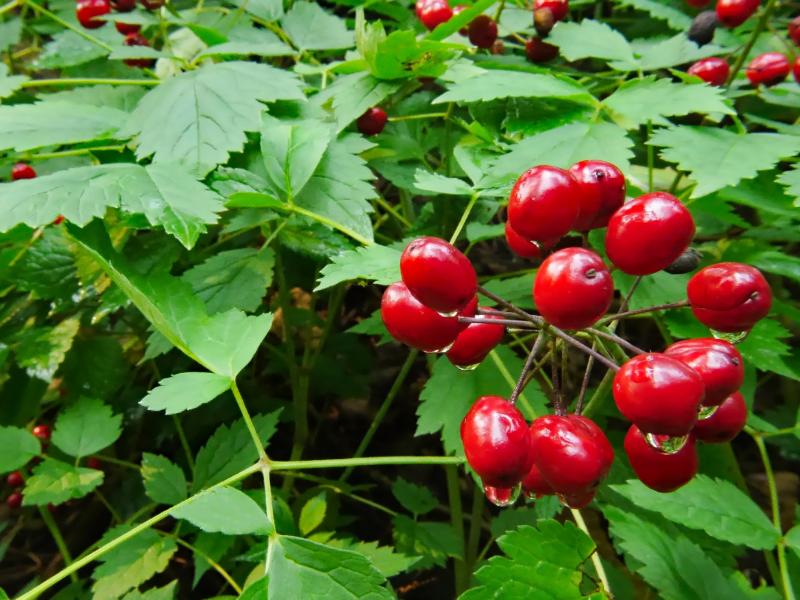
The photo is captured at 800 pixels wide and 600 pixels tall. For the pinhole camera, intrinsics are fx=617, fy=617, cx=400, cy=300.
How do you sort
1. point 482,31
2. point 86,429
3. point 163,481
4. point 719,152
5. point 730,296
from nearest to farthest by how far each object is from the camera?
point 730,296 → point 719,152 → point 163,481 → point 86,429 → point 482,31

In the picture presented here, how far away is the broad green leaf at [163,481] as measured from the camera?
1.33 m

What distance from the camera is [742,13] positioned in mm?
1615

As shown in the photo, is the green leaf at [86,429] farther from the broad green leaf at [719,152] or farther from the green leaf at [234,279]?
the broad green leaf at [719,152]

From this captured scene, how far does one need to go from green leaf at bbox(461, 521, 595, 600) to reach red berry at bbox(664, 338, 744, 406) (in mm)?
306

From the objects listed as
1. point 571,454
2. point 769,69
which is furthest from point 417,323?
point 769,69

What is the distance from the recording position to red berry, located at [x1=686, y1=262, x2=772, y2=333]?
0.72 meters

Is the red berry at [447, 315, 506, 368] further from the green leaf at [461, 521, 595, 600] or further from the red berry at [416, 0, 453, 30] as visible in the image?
the red berry at [416, 0, 453, 30]

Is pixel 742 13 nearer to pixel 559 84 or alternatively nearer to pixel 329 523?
pixel 559 84

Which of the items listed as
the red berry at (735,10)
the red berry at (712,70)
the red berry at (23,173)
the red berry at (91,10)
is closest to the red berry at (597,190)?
the red berry at (712,70)

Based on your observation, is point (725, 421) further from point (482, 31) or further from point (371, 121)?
Answer: point (482, 31)

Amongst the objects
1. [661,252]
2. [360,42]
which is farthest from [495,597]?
[360,42]

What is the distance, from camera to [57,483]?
54.8 inches

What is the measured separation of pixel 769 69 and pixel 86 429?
1.85 metres

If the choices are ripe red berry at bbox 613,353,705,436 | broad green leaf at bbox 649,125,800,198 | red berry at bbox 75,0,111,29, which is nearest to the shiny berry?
ripe red berry at bbox 613,353,705,436
